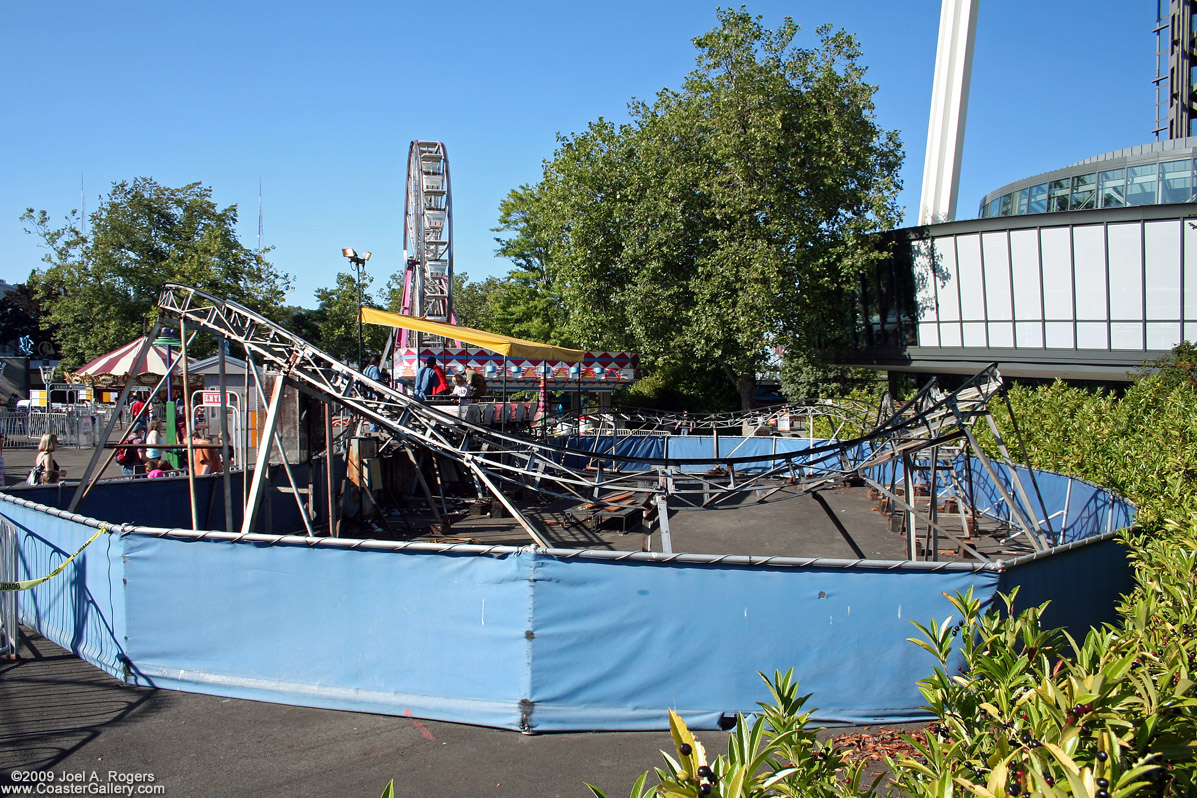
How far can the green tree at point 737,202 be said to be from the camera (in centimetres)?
3012

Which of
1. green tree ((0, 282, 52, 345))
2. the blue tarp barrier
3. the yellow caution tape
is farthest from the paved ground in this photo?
green tree ((0, 282, 52, 345))

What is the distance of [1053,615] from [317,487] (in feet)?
38.0

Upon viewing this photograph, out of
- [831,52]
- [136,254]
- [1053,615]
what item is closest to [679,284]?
[831,52]

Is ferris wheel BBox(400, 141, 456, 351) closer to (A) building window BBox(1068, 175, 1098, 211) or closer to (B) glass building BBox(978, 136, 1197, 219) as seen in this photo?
(B) glass building BBox(978, 136, 1197, 219)

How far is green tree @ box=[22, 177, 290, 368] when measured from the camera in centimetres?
4100

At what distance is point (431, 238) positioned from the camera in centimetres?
2959

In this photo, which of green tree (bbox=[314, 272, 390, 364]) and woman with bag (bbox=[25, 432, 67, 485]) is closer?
woman with bag (bbox=[25, 432, 67, 485])

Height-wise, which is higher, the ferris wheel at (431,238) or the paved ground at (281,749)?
the ferris wheel at (431,238)

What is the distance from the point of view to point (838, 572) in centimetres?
572

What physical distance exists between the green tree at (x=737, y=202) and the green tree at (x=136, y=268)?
20.8 meters

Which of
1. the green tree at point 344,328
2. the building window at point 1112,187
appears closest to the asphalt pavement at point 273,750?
the building window at point 1112,187

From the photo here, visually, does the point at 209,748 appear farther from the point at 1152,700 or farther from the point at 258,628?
the point at 1152,700

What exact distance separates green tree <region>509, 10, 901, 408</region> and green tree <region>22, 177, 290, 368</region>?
20.8m

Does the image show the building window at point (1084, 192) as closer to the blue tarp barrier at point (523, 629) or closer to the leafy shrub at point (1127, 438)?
the leafy shrub at point (1127, 438)
